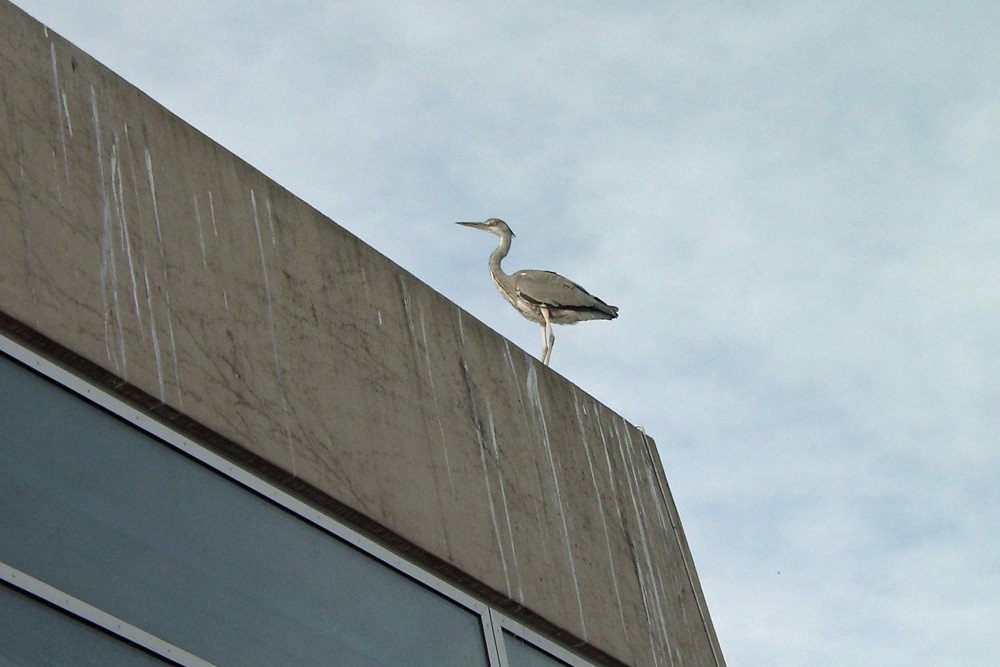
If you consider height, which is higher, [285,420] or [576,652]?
[285,420]

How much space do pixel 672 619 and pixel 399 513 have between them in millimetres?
2048

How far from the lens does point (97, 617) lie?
429 centimetres

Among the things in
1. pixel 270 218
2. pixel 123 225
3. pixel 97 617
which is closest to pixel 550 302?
pixel 270 218

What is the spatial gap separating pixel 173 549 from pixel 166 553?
0.12 ft

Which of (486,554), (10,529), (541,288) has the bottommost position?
(10,529)

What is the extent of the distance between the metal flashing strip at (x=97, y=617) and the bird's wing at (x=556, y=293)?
875cm

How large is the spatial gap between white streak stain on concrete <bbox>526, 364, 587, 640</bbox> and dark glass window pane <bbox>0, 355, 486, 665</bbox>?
3.85 ft

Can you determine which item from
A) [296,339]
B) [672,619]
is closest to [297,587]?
[296,339]

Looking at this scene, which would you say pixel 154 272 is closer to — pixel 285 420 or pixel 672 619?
pixel 285 420

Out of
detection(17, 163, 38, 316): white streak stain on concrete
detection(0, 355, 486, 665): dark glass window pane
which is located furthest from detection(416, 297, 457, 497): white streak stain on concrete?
detection(17, 163, 38, 316): white streak stain on concrete

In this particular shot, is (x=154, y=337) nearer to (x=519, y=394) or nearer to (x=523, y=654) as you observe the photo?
(x=523, y=654)

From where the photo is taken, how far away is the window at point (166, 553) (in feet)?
14.1

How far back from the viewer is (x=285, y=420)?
17.7 ft

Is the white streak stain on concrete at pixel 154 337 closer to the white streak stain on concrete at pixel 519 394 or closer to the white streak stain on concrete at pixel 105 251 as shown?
the white streak stain on concrete at pixel 105 251
